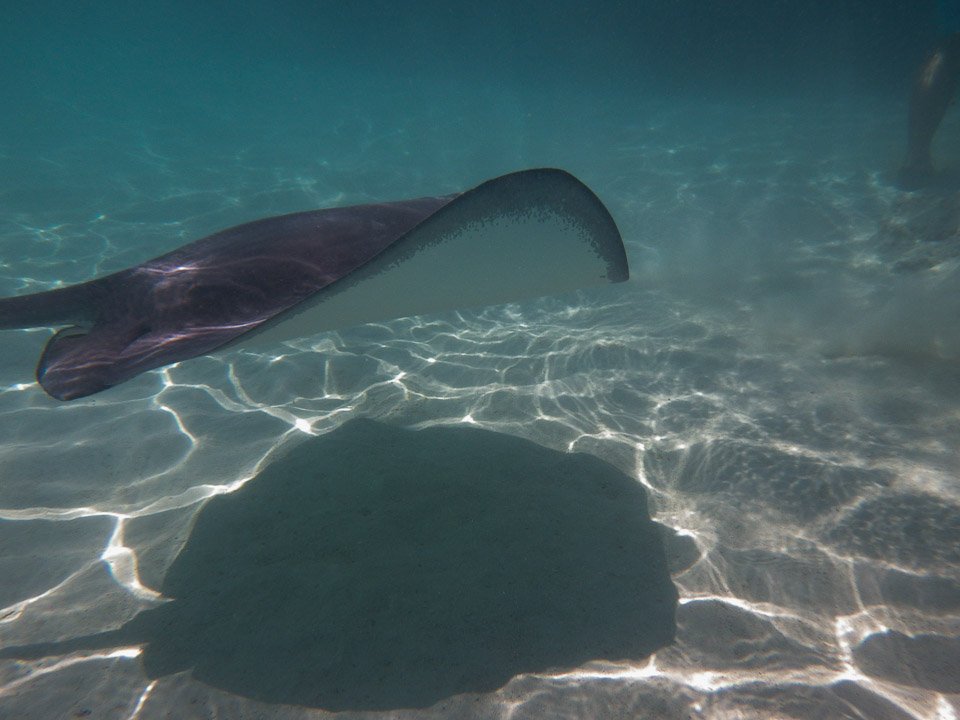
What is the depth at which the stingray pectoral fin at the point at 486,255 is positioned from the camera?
232 centimetres

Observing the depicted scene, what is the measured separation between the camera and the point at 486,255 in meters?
2.61

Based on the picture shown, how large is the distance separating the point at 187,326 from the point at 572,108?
34582 millimetres

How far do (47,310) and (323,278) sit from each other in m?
2.02

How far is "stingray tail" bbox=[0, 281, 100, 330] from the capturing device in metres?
3.13

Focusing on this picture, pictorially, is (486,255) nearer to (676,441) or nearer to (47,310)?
(676,441)

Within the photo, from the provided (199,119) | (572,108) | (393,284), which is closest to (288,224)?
(393,284)

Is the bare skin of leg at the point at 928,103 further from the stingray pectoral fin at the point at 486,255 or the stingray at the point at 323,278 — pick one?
the stingray at the point at 323,278

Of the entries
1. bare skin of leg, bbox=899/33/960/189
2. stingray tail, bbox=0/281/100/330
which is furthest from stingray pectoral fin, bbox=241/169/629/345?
bare skin of leg, bbox=899/33/960/189

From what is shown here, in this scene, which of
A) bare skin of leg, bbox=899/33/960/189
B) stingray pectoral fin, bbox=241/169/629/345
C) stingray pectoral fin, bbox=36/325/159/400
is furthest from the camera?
bare skin of leg, bbox=899/33/960/189

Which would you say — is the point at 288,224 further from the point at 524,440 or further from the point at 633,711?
the point at 633,711

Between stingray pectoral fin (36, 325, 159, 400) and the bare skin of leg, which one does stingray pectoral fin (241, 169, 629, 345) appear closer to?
stingray pectoral fin (36, 325, 159, 400)

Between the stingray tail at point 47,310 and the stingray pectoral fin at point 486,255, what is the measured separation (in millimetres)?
1570

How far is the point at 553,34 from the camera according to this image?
3097cm

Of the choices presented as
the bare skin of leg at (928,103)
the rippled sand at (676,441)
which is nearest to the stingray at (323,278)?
the rippled sand at (676,441)
